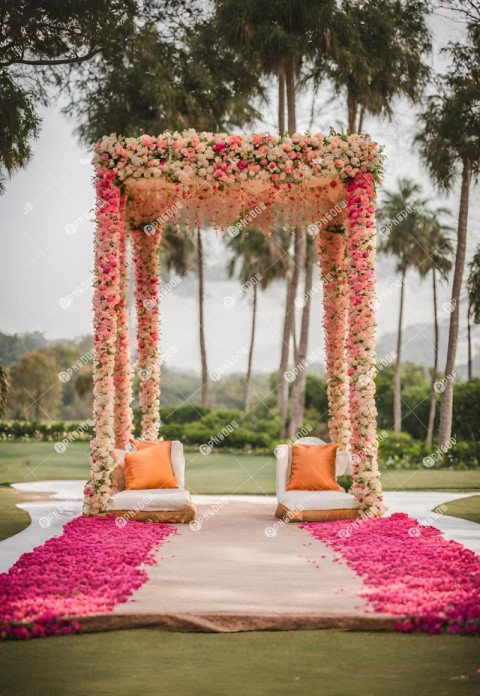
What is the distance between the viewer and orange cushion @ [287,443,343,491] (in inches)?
392

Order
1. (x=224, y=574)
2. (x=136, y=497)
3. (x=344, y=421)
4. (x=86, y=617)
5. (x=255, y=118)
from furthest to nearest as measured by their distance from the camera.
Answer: (x=255, y=118), (x=344, y=421), (x=136, y=497), (x=224, y=574), (x=86, y=617)

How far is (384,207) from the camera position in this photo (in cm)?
3325

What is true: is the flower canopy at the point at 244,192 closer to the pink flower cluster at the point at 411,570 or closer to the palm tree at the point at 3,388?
the pink flower cluster at the point at 411,570

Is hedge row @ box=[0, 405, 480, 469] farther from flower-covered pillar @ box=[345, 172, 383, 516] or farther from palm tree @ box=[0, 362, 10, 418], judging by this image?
flower-covered pillar @ box=[345, 172, 383, 516]

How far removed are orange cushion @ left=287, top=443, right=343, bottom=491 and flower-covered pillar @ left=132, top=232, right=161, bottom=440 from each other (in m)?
2.70

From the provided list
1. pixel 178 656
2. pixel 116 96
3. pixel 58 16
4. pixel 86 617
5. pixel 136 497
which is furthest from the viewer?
pixel 116 96

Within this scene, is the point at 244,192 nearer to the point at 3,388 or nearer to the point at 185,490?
the point at 185,490

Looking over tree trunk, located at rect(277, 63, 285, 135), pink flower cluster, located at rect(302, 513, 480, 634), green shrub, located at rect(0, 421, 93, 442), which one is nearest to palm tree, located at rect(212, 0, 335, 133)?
tree trunk, located at rect(277, 63, 285, 135)

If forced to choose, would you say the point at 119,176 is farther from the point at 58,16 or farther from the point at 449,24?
the point at 449,24

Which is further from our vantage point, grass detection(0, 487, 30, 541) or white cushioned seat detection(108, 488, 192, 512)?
white cushioned seat detection(108, 488, 192, 512)

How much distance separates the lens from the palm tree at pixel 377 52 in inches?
772

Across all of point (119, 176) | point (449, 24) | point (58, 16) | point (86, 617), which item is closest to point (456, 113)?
point (449, 24)

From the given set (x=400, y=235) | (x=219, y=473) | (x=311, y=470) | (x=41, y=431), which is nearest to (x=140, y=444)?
(x=311, y=470)

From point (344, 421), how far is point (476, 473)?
283 inches
